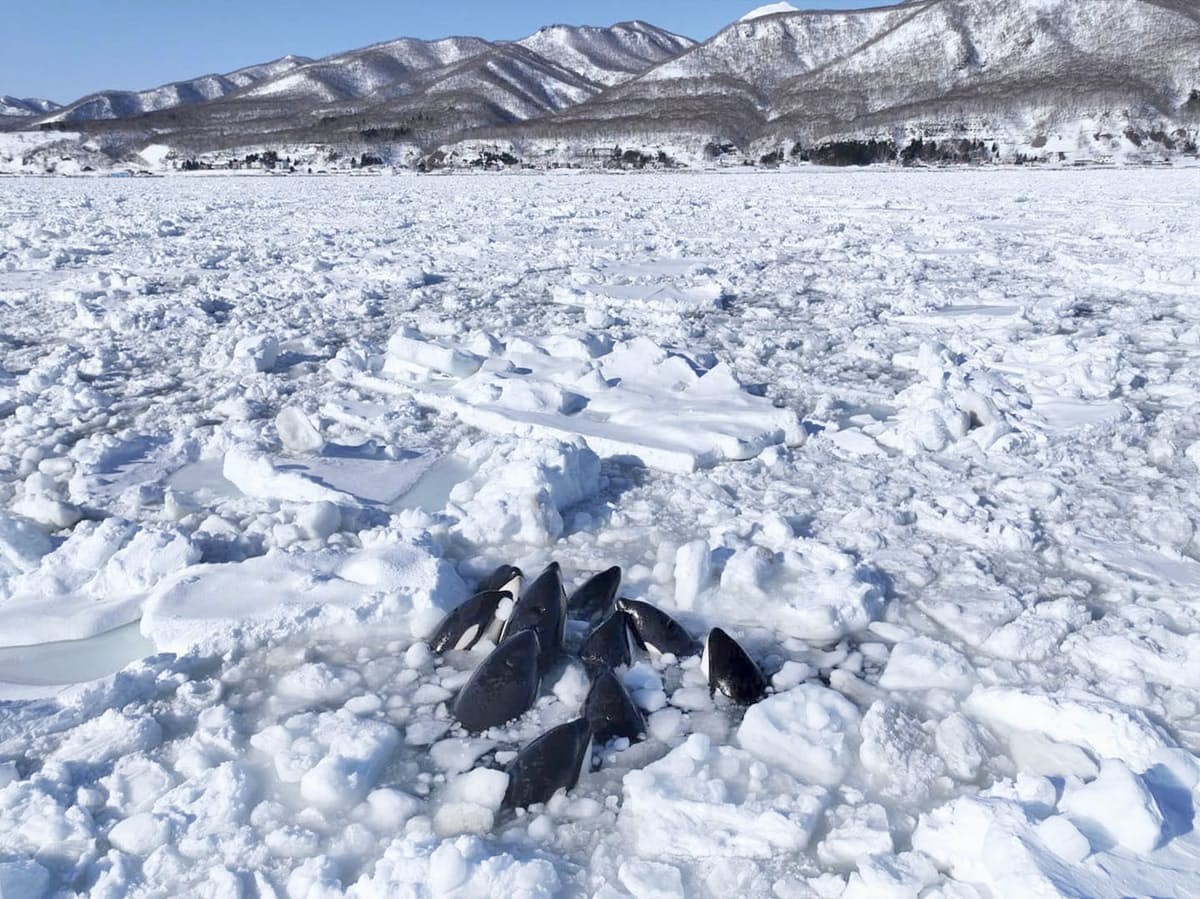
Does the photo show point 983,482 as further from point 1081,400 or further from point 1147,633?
point 1081,400

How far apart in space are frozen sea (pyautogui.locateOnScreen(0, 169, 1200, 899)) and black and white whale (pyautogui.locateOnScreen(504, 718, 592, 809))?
0.16 ft

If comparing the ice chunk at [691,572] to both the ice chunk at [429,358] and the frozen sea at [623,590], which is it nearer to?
the frozen sea at [623,590]

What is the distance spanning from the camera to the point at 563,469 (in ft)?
10.8

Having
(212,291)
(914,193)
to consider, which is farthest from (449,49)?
(212,291)

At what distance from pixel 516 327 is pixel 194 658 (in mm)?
4580

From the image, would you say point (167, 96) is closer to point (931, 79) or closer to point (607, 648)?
point (931, 79)

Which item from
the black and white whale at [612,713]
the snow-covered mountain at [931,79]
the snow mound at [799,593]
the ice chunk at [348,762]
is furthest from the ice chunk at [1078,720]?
the snow-covered mountain at [931,79]

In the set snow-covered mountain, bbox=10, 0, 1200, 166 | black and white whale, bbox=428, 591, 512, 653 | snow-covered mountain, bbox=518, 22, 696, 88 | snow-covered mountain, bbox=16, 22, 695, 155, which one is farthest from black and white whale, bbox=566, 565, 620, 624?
snow-covered mountain, bbox=518, 22, 696, 88

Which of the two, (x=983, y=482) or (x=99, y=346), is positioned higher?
(x=99, y=346)

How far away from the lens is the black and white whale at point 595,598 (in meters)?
2.53

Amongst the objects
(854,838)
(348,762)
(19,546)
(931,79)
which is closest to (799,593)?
(854,838)

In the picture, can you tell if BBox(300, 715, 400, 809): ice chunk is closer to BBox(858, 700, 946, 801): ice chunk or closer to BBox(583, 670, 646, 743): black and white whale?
BBox(583, 670, 646, 743): black and white whale

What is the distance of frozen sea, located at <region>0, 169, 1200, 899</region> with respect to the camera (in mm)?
1656

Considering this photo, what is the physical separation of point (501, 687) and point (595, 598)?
551 millimetres
